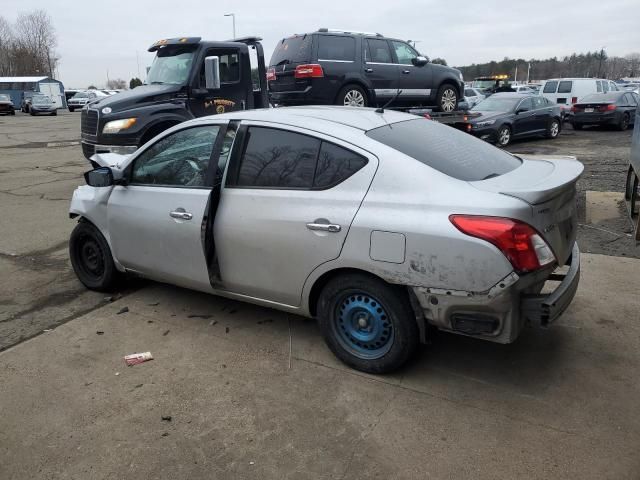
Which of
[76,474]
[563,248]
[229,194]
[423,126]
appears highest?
[423,126]

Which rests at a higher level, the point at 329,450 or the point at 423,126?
the point at 423,126

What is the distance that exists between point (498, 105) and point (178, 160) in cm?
1338

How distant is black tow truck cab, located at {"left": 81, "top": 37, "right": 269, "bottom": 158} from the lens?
8688mm

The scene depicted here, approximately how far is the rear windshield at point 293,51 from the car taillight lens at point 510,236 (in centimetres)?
775

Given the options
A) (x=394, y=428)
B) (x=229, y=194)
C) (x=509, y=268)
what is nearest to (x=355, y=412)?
(x=394, y=428)

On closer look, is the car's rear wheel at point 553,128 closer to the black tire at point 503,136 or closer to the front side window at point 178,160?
the black tire at point 503,136

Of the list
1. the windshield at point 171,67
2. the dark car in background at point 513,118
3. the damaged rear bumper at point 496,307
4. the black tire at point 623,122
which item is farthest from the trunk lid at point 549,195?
the black tire at point 623,122

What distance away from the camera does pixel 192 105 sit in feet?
30.1

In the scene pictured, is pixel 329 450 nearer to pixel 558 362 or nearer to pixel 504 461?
pixel 504 461

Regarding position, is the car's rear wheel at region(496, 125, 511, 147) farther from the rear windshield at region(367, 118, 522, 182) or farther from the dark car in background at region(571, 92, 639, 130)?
the rear windshield at region(367, 118, 522, 182)

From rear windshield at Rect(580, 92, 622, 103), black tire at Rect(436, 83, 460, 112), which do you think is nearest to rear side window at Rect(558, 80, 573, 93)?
rear windshield at Rect(580, 92, 622, 103)

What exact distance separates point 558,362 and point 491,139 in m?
11.9

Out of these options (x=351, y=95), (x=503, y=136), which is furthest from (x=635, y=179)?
(x=503, y=136)

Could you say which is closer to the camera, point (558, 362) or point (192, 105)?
point (558, 362)
